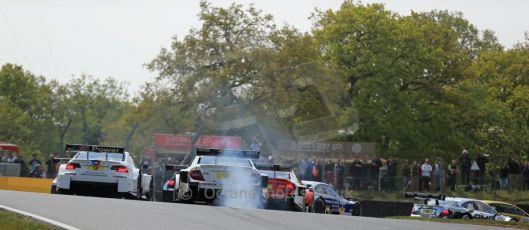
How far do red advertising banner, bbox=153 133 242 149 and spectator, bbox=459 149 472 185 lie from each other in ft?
47.8

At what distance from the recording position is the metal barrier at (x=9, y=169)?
3903 centimetres

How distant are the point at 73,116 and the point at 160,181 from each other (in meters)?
63.5

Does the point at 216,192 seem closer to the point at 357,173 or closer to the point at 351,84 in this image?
the point at 357,173

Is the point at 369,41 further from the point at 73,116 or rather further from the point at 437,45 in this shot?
the point at 73,116

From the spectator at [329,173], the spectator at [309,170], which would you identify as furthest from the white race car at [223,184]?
the spectator at [329,173]

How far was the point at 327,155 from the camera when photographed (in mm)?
45594

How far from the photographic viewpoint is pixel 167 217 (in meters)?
15.4

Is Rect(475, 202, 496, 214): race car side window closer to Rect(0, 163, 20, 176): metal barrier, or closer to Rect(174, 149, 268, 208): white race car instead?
Rect(174, 149, 268, 208): white race car

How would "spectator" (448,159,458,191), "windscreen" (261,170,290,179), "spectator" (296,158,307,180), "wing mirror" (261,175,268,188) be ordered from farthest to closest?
"spectator" (448,159,458,191)
"spectator" (296,158,307,180)
"windscreen" (261,170,290,179)
"wing mirror" (261,175,268,188)

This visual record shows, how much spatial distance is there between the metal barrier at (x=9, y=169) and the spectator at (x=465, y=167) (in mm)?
16822

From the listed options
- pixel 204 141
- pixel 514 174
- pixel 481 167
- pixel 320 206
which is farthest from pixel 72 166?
pixel 204 141

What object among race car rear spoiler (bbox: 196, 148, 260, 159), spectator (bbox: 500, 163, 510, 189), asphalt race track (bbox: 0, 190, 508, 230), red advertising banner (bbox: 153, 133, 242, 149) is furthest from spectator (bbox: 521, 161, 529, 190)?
asphalt race track (bbox: 0, 190, 508, 230)

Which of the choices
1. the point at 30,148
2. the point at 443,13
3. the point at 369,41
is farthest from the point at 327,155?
the point at 30,148

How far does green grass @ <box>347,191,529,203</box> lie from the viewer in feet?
123
